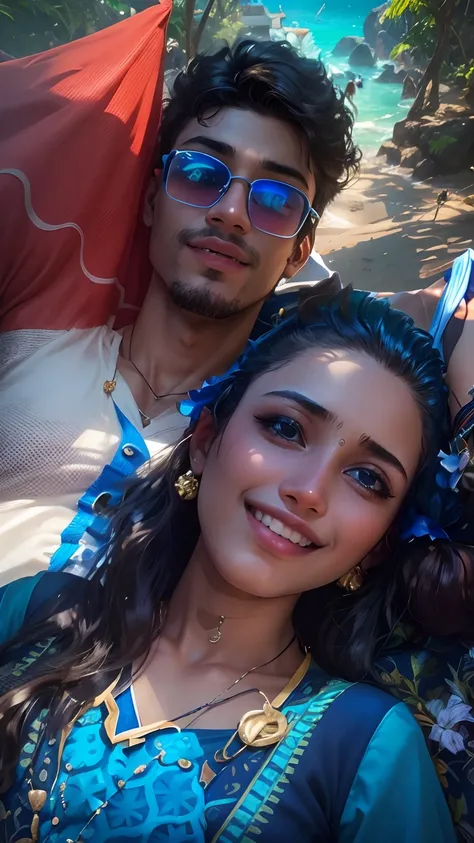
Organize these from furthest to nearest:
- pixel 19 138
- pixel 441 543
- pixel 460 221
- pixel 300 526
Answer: pixel 460 221 → pixel 19 138 → pixel 441 543 → pixel 300 526

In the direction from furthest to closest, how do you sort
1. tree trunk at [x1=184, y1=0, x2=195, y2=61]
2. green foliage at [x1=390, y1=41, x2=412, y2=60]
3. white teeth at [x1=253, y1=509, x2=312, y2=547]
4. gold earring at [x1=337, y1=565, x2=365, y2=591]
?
tree trunk at [x1=184, y1=0, x2=195, y2=61] < green foliage at [x1=390, y1=41, x2=412, y2=60] < gold earring at [x1=337, y1=565, x2=365, y2=591] < white teeth at [x1=253, y1=509, x2=312, y2=547]

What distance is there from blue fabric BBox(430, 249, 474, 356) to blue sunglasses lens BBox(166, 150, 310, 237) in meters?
0.35

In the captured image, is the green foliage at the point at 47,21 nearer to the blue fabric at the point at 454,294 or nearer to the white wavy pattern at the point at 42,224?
the white wavy pattern at the point at 42,224

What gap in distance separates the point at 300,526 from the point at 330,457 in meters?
0.09

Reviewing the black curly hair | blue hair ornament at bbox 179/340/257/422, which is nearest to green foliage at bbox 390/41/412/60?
the black curly hair

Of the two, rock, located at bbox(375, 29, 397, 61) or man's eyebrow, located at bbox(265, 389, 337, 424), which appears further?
rock, located at bbox(375, 29, 397, 61)

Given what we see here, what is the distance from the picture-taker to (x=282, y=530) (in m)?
0.79

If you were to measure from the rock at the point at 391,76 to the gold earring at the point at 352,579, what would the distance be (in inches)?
55.0

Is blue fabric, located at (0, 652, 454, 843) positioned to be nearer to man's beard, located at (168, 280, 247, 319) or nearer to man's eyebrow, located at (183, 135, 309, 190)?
man's beard, located at (168, 280, 247, 319)

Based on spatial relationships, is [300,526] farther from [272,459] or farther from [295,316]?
[295,316]

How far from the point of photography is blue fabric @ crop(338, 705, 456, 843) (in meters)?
0.69

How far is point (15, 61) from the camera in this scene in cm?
137

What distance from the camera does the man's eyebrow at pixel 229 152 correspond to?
1.25 m

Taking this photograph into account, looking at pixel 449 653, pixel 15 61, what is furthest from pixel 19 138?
pixel 449 653
